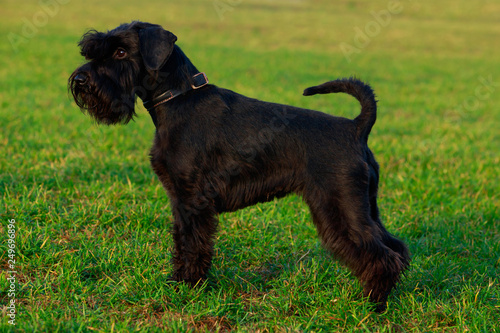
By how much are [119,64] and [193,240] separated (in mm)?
1408

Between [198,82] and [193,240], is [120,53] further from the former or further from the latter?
[193,240]

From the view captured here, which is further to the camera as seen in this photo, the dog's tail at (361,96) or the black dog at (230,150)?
the dog's tail at (361,96)

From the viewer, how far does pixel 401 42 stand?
28391 millimetres

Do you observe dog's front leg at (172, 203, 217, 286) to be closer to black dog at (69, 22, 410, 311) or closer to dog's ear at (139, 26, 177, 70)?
black dog at (69, 22, 410, 311)

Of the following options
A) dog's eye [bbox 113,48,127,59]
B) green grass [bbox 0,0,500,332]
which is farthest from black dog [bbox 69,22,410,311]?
green grass [bbox 0,0,500,332]

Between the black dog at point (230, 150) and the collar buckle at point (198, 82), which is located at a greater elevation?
the collar buckle at point (198, 82)

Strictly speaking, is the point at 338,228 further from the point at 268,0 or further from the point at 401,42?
the point at 268,0

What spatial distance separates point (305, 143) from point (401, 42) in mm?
27340

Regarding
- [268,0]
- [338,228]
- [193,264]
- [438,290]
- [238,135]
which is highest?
[238,135]

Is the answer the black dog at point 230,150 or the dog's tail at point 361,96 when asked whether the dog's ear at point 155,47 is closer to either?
the black dog at point 230,150

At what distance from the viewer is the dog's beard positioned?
3.52 meters

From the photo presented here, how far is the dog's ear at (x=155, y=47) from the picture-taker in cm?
→ 345

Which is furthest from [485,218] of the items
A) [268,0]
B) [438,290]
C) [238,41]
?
[268,0]

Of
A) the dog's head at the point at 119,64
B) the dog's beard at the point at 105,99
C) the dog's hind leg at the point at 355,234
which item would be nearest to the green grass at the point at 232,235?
the dog's hind leg at the point at 355,234
